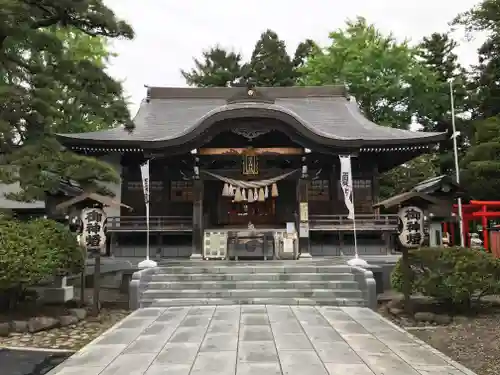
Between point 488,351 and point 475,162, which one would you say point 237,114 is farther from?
point 475,162

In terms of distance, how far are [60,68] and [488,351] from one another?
10208 mm

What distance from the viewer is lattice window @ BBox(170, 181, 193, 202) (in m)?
15.8

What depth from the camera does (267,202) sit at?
16281 millimetres

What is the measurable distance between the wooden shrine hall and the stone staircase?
2.04m

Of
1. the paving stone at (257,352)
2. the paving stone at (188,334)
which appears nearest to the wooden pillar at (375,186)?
the paving stone at (188,334)

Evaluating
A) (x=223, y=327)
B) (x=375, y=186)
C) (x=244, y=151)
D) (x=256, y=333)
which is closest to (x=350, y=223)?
(x=375, y=186)

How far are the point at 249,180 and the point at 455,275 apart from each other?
799 centimetres

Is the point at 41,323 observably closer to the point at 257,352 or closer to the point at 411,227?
the point at 257,352

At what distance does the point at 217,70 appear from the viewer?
3747 centimetres

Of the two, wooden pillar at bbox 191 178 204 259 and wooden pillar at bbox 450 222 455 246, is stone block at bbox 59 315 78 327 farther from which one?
wooden pillar at bbox 450 222 455 246

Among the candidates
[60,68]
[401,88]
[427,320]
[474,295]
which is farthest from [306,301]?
[401,88]

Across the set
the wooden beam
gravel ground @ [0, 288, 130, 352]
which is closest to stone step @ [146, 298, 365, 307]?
gravel ground @ [0, 288, 130, 352]

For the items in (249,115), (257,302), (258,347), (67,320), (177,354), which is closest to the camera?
(177,354)

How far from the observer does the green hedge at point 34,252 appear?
313 inches
